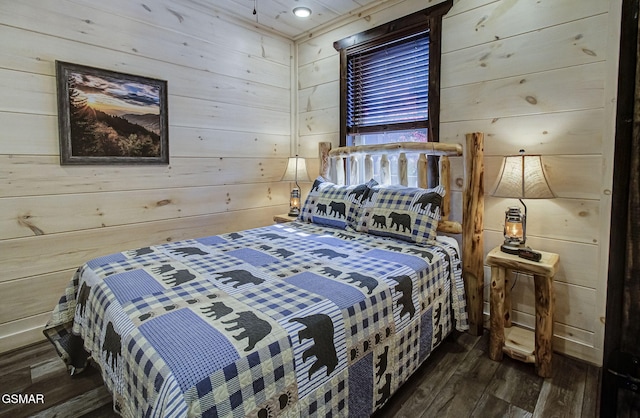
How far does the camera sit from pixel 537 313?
190cm

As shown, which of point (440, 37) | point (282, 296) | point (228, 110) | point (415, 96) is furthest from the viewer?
point (228, 110)

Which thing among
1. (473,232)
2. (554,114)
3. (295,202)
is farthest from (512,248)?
(295,202)

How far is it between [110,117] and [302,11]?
5.98 feet

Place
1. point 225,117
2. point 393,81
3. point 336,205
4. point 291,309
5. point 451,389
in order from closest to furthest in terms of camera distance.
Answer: point 291,309, point 451,389, point 336,205, point 393,81, point 225,117

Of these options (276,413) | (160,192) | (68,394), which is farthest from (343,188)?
(68,394)

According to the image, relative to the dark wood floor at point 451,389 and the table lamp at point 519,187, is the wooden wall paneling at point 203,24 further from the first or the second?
the table lamp at point 519,187

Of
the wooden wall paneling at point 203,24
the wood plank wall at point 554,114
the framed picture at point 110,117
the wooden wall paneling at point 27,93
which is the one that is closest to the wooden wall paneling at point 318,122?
the wooden wall paneling at point 203,24

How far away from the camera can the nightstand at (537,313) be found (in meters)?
1.86

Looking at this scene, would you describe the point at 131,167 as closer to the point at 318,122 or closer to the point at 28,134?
the point at 28,134

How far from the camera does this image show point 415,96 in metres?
2.70

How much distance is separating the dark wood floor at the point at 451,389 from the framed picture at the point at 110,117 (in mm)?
1327

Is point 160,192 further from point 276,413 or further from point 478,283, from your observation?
point 478,283

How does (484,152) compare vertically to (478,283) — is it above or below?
above

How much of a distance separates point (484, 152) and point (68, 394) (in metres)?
2.85
